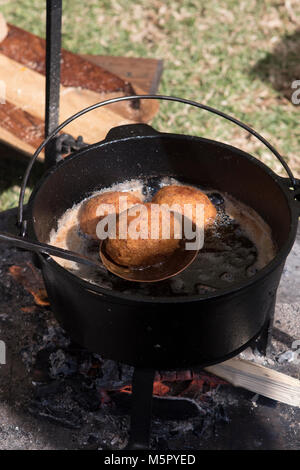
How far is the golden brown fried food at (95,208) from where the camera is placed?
2088mm

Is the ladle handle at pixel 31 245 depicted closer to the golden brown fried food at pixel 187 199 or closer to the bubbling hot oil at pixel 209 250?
the bubbling hot oil at pixel 209 250

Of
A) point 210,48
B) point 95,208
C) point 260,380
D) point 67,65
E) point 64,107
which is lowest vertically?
point 260,380

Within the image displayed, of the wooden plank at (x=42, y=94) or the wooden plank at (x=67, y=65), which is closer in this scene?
the wooden plank at (x=42, y=94)

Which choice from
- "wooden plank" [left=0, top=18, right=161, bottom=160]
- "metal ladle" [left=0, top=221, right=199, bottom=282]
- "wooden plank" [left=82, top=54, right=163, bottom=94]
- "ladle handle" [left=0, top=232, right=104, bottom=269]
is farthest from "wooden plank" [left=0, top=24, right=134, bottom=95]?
"ladle handle" [left=0, top=232, right=104, bottom=269]

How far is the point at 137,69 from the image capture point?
411cm

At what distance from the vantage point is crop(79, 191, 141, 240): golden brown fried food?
209 cm

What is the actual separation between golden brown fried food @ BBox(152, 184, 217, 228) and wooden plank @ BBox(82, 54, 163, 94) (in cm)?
187

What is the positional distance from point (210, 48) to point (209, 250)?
333 cm

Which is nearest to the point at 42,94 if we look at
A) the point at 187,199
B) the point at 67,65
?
the point at 67,65

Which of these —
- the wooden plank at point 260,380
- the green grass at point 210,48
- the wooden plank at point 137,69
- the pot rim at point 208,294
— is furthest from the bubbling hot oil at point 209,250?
the green grass at point 210,48

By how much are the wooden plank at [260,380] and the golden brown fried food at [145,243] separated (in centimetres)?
59

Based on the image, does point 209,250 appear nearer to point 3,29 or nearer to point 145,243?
point 145,243

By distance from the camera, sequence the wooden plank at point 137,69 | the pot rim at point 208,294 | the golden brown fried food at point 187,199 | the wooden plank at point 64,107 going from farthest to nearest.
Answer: the wooden plank at point 137,69 < the wooden plank at point 64,107 < the golden brown fried food at point 187,199 < the pot rim at point 208,294

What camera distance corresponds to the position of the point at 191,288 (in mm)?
1954
